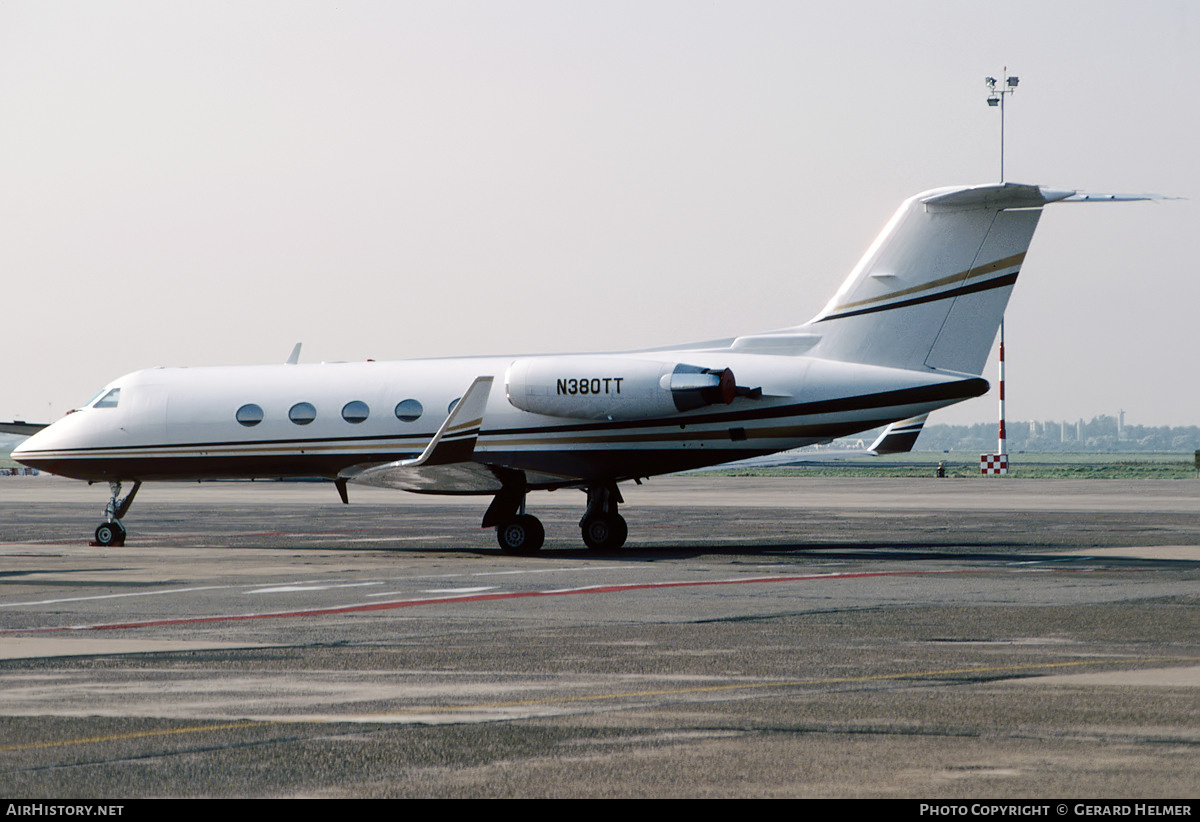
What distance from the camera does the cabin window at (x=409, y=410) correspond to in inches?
1050

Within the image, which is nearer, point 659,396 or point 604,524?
point 659,396

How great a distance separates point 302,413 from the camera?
27.4 metres

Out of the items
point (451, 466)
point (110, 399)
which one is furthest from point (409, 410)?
point (110, 399)

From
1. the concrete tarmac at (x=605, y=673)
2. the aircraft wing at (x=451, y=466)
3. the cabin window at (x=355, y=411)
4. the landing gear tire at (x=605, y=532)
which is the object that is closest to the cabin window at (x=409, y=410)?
the cabin window at (x=355, y=411)

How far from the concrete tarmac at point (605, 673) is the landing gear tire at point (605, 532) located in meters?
0.53

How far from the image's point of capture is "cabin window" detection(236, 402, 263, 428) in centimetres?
2772

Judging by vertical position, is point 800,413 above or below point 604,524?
above

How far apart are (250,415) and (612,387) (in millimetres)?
7157

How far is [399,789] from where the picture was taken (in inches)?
297

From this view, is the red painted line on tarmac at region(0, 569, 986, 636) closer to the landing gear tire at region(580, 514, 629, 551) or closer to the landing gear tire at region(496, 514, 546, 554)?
the landing gear tire at region(496, 514, 546, 554)

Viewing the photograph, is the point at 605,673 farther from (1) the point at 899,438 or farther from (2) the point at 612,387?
(1) the point at 899,438

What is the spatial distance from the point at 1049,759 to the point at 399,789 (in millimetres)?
3469

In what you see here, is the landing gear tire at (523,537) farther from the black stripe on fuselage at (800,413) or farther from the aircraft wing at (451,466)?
the black stripe on fuselage at (800,413)
